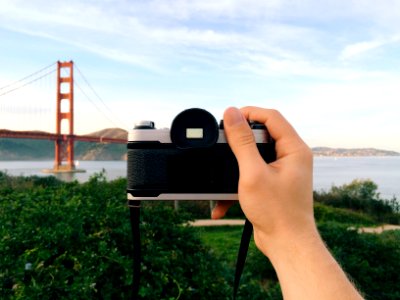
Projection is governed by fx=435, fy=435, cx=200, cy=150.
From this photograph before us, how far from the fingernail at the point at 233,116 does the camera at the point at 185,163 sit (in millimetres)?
199

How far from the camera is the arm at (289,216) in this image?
879mm

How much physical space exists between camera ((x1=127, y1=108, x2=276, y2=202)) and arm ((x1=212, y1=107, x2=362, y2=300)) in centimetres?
23

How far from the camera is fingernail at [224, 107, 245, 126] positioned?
1.05 meters

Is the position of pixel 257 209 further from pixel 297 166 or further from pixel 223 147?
pixel 223 147

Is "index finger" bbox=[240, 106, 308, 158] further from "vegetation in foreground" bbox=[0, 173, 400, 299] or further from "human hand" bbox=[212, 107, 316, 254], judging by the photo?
"vegetation in foreground" bbox=[0, 173, 400, 299]

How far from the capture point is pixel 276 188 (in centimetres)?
94

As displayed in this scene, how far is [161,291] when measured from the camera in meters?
2.63

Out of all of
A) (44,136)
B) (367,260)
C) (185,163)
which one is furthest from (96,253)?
(44,136)

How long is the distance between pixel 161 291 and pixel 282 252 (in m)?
1.86

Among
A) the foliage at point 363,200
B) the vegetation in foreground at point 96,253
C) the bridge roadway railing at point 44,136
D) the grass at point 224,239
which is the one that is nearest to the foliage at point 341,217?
the foliage at point 363,200

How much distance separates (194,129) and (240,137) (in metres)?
0.27

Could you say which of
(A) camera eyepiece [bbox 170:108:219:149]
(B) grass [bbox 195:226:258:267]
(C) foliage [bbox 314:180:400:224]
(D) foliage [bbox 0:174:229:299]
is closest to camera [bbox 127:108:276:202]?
(A) camera eyepiece [bbox 170:108:219:149]

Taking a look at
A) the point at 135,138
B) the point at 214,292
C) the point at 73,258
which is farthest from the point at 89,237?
the point at 135,138

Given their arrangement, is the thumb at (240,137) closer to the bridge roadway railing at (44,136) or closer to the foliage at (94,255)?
the foliage at (94,255)
